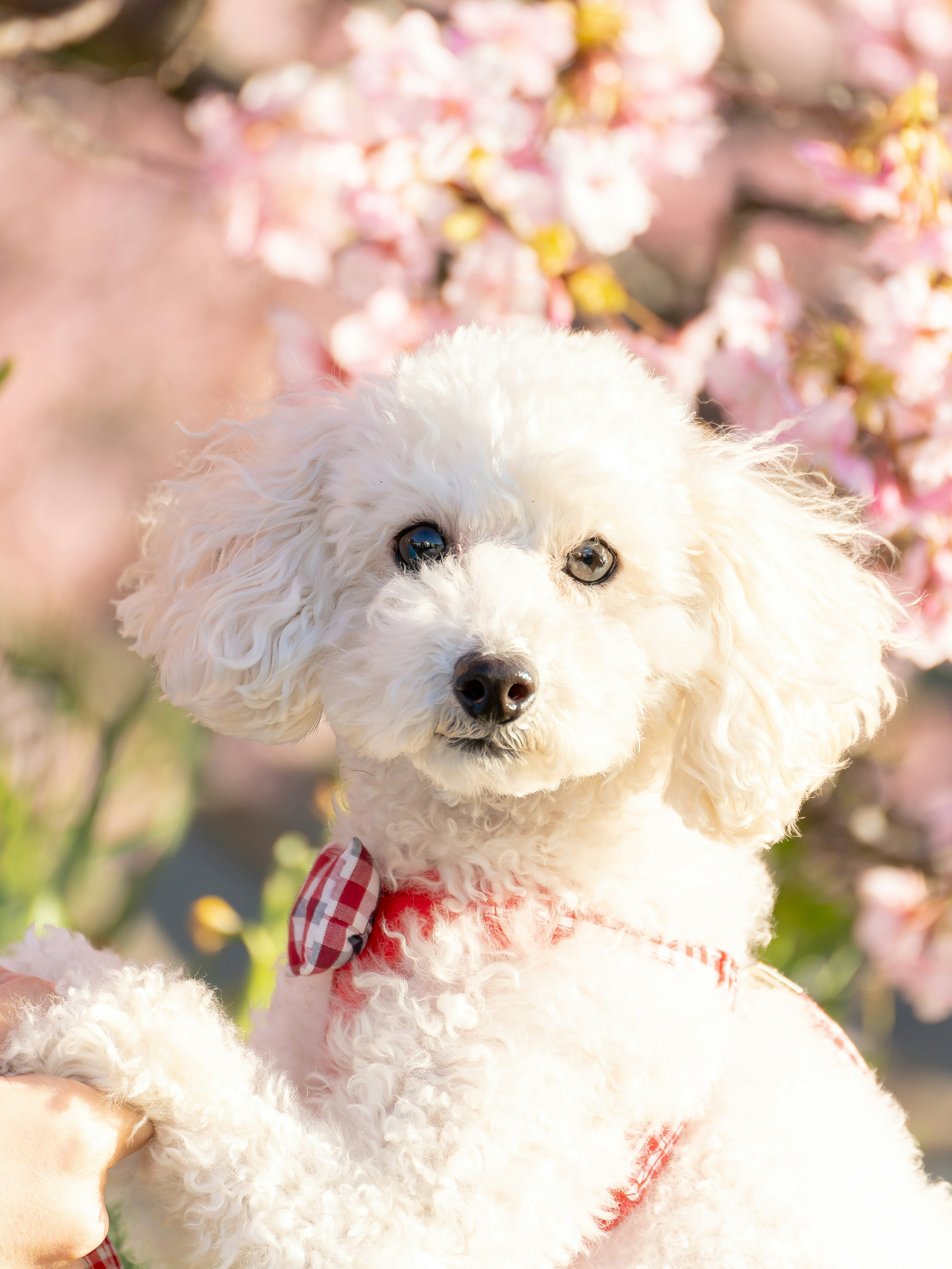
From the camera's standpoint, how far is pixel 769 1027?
2.82 ft

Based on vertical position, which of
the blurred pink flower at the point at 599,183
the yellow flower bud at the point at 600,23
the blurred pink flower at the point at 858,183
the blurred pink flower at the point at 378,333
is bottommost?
the blurred pink flower at the point at 378,333

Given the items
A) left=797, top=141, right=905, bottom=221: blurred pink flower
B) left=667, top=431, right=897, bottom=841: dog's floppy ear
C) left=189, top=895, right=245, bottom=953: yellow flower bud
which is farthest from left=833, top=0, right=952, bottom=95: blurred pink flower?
left=189, top=895, right=245, bottom=953: yellow flower bud

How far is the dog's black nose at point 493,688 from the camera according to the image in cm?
68

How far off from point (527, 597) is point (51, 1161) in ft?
1.56

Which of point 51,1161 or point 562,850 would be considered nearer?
point 51,1161

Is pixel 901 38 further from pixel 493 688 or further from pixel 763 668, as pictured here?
pixel 493 688

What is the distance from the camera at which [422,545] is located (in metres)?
0.80

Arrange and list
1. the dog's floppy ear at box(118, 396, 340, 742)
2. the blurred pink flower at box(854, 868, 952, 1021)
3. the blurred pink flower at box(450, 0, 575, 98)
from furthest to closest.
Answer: the blurred pink flower at box(854, 868, 952, 1021) < the blurred pink flower at box(450, 0, 575, 98) < the dog's floppy ear at box(118, 396, 340, 742)

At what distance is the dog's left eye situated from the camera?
0.79 meters

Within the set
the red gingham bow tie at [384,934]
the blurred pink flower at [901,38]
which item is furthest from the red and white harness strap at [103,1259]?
the blurred pink flower at [901,38]

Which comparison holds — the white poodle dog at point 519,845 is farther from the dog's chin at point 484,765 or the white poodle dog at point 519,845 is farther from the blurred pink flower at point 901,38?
the blurred pink flower at point 901,38

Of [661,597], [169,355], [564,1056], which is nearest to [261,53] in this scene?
[169,355]

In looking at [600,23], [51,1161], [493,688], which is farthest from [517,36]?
[51,1161]

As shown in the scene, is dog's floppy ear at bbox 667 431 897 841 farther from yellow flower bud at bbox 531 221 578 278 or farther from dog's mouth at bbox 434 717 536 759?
yellow flower bud at bbox 531 221 578 278
